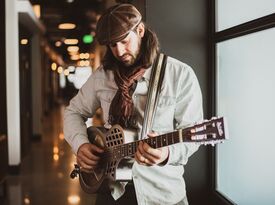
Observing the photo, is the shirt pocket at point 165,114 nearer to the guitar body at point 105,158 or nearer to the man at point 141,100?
the man at point 141,100

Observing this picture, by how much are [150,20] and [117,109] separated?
1.42m

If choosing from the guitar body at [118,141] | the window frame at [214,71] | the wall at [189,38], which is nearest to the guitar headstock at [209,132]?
the guitar body at [118,141]

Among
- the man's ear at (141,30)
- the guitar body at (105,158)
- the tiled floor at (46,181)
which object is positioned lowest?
the tiled floor at (46,181)

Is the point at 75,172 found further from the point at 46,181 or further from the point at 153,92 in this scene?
the point at 46,181

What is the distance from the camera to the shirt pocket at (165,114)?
1.72 m

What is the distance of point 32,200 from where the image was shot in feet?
16.0

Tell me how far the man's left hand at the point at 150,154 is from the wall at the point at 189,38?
5.36ft

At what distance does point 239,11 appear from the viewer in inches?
116

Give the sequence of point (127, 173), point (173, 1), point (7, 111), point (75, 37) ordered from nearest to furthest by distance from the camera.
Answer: point (127, 173) < point (173, 1) < point (7, 111) < point (75, 37)

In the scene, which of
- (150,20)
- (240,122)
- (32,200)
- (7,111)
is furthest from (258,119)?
(7,111)

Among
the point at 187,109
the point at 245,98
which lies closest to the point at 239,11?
the point at 245,98

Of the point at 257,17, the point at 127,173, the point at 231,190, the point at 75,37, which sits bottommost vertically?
the point at 231,190

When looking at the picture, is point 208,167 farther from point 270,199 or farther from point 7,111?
point 7,111

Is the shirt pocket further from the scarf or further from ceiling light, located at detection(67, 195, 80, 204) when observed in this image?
ceiling light, located at detection(67, 195, 80, 204)
